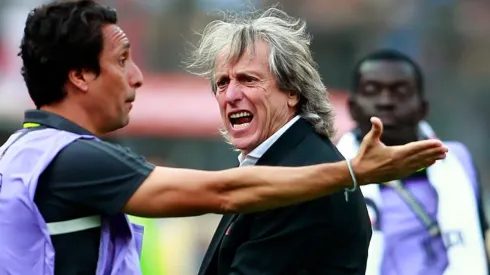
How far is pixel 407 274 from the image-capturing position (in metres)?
6.38

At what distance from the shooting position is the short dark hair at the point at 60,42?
420cm

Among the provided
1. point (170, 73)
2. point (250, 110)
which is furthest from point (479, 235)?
point (170, 73)

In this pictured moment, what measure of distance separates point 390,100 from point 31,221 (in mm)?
3135

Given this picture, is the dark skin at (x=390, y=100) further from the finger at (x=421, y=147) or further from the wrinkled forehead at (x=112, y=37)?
the finger at (x=421, y=147)

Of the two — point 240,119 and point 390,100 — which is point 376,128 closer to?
point 240,119

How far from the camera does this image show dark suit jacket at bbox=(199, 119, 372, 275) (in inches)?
171

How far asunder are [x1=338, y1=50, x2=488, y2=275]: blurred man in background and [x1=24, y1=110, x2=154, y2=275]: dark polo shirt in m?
2.41

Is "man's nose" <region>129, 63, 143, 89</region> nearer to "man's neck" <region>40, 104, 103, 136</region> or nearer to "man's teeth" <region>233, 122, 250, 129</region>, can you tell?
"man's neck" <region>40, 104, 103, 136</region>

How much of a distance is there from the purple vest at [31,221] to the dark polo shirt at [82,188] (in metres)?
0.03

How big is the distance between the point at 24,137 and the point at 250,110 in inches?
35.5

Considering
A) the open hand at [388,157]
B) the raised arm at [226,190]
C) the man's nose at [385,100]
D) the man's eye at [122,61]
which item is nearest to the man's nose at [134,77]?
the man's eye at [122,61]

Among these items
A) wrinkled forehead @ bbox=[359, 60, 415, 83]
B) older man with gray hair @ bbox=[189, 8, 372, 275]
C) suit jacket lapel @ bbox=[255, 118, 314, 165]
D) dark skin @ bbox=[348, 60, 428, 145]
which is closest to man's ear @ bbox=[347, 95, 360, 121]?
dark skin @ bbox=[348, 60, 428, 145]

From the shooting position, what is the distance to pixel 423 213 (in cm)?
640

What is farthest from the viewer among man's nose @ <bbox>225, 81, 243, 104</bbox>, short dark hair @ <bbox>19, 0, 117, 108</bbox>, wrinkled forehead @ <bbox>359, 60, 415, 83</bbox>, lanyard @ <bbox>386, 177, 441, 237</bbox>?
wrinkled forehead @ <bbox>359, 60, 415, 83</bbox>
